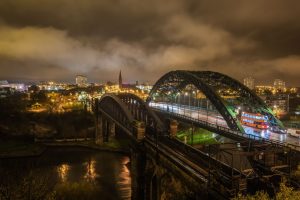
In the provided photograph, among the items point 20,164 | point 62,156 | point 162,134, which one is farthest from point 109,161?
point 162,134

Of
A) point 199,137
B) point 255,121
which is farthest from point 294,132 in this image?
point 199,137

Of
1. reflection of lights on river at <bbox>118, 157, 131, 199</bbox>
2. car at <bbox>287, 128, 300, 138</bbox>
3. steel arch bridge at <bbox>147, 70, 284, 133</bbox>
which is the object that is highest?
steel arch bridge at <bbox>147, 70, 284, 133</bbox>

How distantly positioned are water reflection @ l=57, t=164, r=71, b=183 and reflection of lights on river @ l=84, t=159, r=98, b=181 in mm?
3758

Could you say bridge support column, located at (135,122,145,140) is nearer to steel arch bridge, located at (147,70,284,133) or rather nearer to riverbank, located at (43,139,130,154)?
steel arch bridge, located at (147,70,284,133)

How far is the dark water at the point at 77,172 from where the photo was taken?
36875 mm

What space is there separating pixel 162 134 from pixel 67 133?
51595mm

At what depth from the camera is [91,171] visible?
48625 millimetres

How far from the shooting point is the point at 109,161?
55.3 metres

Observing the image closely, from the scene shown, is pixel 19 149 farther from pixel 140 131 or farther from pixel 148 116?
pixel 140 131

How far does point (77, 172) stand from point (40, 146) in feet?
Answer: 77.2

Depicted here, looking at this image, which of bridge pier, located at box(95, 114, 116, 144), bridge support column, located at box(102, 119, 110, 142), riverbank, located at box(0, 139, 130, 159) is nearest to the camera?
riverbank, located at box(0, 139, 130, 159)

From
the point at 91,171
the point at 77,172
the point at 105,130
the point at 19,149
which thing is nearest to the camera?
the point at 77,172

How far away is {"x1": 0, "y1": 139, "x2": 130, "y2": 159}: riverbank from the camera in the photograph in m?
59.9

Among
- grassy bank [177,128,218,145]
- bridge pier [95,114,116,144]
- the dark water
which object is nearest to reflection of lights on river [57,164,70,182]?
the dark water
